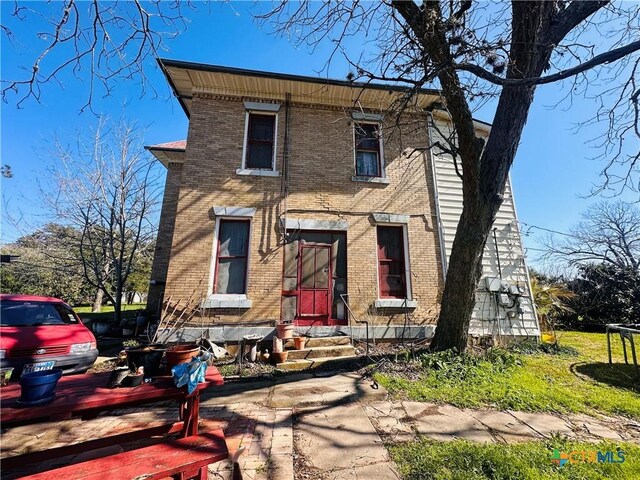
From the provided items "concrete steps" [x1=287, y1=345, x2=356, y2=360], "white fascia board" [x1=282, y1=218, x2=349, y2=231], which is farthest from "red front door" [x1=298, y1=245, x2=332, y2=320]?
"concrete steps" [x1=287, y1=345, x2=356, y2=360]

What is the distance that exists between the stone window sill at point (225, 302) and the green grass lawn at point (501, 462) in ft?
16.5

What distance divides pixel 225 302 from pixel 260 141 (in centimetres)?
494

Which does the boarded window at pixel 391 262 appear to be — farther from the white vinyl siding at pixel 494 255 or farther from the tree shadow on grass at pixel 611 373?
the tree shadow on grass at pixel 611 373

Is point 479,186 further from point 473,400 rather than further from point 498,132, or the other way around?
point 473,400

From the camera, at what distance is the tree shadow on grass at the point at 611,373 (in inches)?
198

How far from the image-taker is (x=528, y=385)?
4.73 metres

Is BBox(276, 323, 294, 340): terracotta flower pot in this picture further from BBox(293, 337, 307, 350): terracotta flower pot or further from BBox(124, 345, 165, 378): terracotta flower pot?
BBox(124, 345, 165, 378): terracotta flower pot

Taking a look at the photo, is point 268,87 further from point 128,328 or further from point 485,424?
point 485,424

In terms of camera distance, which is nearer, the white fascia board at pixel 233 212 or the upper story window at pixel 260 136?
the white fascia board at pixel 233 212

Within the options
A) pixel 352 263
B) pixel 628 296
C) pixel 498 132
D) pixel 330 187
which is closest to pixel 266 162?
pixel 330 187

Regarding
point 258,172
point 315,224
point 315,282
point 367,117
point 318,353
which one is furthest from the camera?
point 367,117

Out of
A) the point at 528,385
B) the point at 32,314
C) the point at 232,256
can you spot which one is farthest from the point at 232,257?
the point at 528,385

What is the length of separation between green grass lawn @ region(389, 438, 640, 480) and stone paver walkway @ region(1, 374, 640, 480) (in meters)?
0.20

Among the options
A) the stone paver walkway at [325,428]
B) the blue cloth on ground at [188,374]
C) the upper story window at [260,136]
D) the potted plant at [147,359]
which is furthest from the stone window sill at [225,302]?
the blue cloth on ground at [188,374]
